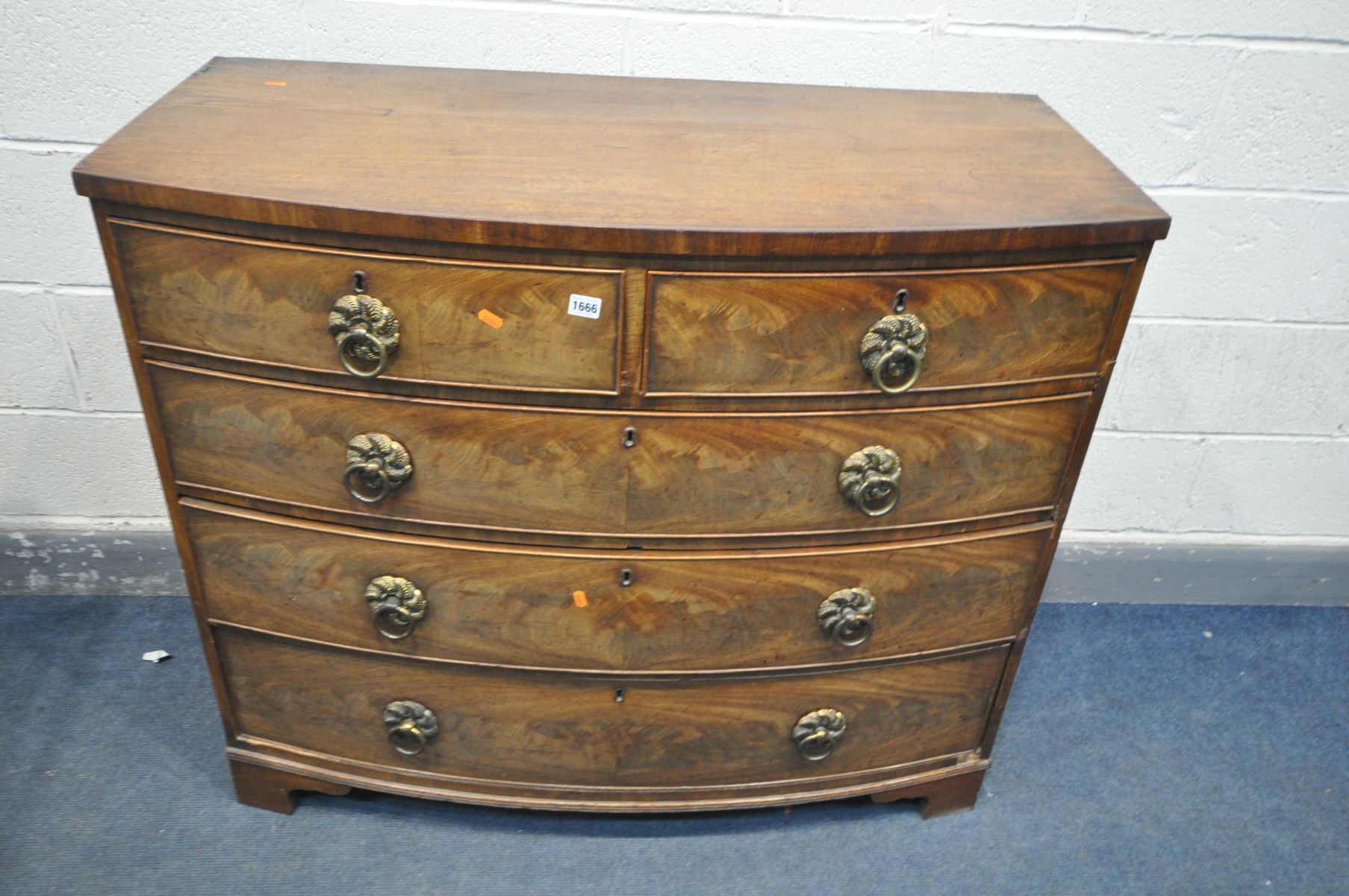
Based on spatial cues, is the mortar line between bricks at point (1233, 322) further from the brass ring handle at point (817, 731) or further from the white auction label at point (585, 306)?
the white auction label at point (585, 306)

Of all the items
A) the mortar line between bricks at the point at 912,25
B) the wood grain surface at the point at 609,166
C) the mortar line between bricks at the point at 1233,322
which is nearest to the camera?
the wood grain surface at the point at 609,166

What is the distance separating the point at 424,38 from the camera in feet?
5.02

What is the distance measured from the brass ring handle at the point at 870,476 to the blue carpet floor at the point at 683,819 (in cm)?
63

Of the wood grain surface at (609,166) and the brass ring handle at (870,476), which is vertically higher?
the wood grain surface at (609,166)

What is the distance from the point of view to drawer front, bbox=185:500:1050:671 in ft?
4.24

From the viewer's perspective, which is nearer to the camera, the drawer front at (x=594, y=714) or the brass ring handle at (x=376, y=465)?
the brass ring handle at (x=376, y=465)

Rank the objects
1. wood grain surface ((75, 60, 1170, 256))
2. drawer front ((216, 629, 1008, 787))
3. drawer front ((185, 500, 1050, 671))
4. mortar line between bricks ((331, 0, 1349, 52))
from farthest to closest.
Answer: mortar line between bricks ((331, 0, 1349, 52)), drawer front ((216, 629, 1008, 787)), drawer front ((185, 500, 1050, 671)), wood grain surface ((75, 60, 1170, 256))

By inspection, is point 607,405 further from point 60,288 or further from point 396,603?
point 60,288

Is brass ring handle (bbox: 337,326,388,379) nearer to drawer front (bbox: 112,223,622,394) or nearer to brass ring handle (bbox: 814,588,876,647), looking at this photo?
drawer front (bbox: 112,223,622,394)

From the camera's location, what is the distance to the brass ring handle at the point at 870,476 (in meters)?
1.22

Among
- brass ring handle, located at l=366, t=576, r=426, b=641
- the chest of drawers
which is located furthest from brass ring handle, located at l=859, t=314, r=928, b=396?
brass ring handle, located at l=366, t=576, r=426, b=641

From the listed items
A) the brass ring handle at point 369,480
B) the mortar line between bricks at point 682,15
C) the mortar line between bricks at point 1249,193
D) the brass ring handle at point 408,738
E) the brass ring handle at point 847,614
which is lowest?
the brass ring handle at point 408,738

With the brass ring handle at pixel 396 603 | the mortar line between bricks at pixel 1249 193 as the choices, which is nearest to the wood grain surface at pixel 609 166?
the mortar line between bricks at pixel 1249 193

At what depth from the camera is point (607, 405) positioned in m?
1.16
